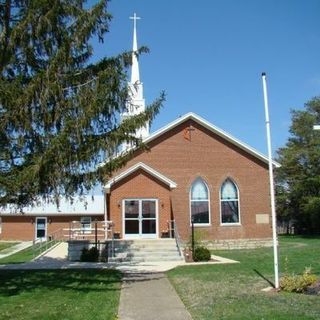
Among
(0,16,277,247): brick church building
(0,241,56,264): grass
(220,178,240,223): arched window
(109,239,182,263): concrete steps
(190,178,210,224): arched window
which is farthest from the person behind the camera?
(220,178,240,223): arched window

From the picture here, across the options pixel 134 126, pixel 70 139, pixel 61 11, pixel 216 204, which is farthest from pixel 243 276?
pixel 216 204

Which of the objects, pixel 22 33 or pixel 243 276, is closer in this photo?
pixel 22 33

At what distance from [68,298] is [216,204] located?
→ 65.0 feet

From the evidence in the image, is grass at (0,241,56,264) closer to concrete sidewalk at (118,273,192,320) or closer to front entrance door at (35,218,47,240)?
concrete sidewalk at (118,273,192,320)

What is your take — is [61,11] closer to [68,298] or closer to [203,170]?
[68,298]

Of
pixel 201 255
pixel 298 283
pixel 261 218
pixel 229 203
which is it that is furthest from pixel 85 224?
pixel 298 283

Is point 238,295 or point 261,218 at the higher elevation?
point 261,218

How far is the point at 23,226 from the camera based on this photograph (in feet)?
162

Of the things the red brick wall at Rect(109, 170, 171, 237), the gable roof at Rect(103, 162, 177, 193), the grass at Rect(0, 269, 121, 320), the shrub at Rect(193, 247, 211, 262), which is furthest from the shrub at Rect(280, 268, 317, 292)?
the gable roof at Rect(103, 162, 177, 193)

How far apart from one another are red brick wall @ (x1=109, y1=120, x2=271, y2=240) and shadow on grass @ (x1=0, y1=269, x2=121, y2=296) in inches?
501

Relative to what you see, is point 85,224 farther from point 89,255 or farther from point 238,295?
point 238,295

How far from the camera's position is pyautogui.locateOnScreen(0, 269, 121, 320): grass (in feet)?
35.8

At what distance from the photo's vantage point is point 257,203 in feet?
107

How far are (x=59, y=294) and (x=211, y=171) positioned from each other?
19.7 meters
